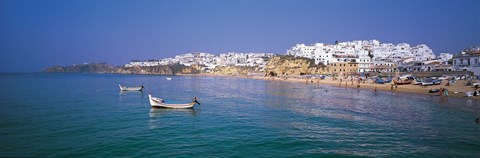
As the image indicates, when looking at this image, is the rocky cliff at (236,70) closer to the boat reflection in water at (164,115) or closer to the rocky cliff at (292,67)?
the rocky cliff at (292,67)

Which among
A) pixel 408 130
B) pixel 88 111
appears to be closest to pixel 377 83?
pixel 408 130

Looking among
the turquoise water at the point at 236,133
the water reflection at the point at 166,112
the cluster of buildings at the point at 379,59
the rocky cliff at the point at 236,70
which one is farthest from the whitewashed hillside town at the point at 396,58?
the water reflection at the point at 166,112

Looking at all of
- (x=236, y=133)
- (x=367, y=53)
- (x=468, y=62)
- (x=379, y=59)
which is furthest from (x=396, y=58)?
(x=236, y=133)

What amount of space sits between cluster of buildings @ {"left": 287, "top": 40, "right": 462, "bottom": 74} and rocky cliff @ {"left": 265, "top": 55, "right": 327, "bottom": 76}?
13.0 feet

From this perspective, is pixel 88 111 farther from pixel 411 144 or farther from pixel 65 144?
pixel 411 144

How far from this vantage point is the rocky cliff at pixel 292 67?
106438 millimetres

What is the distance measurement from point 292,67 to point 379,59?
94.9 feet

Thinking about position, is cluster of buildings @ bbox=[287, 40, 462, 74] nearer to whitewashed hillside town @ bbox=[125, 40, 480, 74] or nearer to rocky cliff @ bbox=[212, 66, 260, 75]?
whitewashed hillside town @ bbox=[125, 40, 480, 74]

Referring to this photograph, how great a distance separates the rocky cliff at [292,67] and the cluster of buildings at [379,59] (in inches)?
156

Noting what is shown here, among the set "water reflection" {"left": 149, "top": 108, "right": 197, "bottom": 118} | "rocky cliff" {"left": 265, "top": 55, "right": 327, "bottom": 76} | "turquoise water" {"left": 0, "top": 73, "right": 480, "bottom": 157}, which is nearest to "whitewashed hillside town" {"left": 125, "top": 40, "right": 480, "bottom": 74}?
"rocky cliff" {"left": 265, "top": 55, "right": 327, "bottom": 76}

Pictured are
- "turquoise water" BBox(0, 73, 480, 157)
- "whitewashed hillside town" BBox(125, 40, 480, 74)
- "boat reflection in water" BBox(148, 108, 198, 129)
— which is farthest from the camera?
"whitewashed hillside town" BBox(125, 40, 480, 74)

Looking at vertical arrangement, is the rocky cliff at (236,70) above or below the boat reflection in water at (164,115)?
above

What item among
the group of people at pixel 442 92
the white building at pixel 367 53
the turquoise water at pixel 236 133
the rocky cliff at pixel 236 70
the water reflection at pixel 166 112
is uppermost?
the white building at pixel 367 53

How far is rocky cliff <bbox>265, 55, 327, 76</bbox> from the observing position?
Result: 349ft
